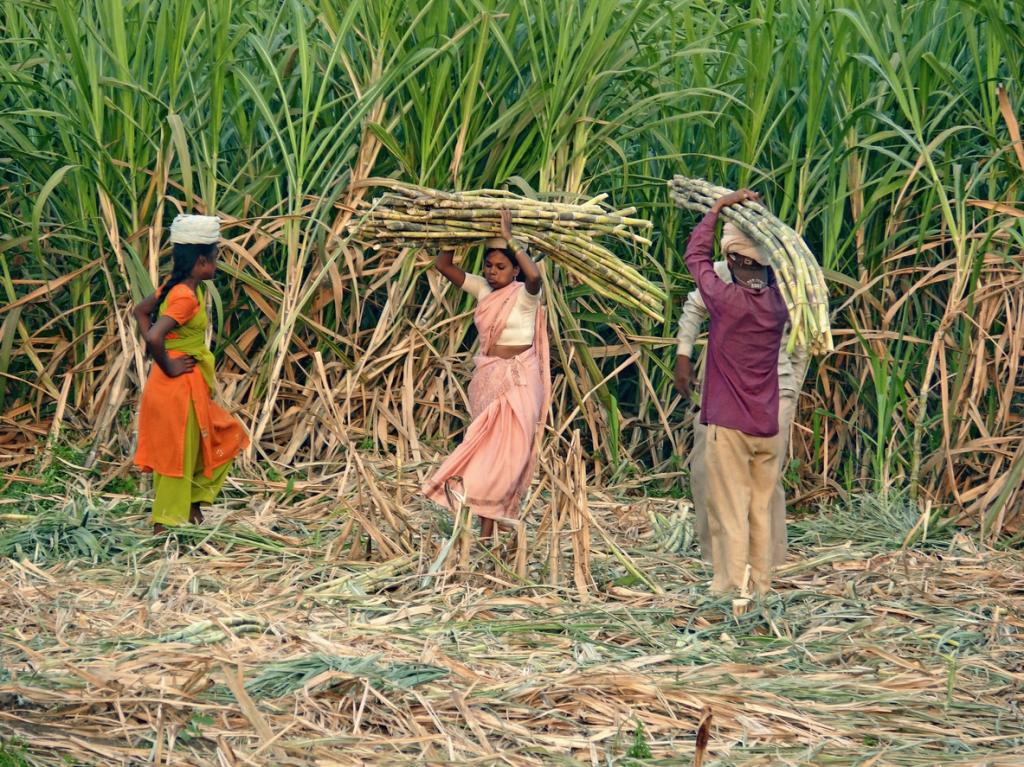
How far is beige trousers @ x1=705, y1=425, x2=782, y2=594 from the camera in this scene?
4.67m

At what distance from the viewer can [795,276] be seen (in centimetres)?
457

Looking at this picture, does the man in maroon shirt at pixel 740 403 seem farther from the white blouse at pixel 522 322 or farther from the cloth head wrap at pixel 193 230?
the cloth head wrap at pixel 193 230

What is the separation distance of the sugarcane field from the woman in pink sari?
→ 0.01 metres

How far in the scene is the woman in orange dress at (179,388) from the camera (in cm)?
521

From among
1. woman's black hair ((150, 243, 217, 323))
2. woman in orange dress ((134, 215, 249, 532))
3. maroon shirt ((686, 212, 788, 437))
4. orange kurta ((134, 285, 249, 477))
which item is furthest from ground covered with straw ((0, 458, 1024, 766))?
woman's black hair ((150, 243, 217, 323))

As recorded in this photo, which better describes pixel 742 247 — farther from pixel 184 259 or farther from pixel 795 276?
pixel 184 259

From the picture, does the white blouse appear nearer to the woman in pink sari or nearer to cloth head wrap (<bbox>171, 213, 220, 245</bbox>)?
the woman in pink sari

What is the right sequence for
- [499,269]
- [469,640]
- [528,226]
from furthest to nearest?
[499,269] → [528,226] → [469,640]

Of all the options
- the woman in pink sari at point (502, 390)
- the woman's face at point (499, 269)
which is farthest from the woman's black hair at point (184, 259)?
the woman's face at point (499, 269)

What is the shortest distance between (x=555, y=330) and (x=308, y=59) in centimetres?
144

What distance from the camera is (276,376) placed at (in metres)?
5.84

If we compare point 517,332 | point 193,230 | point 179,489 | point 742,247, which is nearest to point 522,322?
point 517,332

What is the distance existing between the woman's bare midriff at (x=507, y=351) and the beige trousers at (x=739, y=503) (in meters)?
0.82

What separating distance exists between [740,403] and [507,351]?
3.09ft
